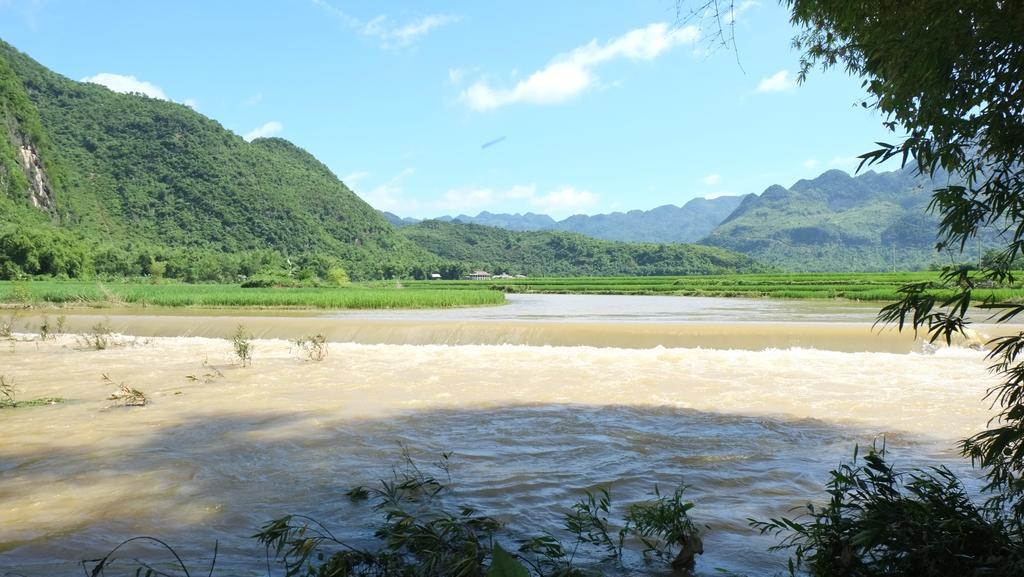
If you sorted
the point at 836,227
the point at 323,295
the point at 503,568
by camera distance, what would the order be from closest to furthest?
the point at 503,568
the point at 323,295
the point at 836,227

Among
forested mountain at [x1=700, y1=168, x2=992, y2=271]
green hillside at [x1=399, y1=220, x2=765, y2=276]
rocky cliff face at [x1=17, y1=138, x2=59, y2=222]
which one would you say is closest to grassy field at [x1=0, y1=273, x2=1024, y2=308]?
rocky cliff face at [x1=17, y1=138, x2=59, y2=222]

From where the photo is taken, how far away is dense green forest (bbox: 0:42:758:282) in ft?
172

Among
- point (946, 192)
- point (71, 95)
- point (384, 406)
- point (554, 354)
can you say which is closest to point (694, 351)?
point (554, 354)

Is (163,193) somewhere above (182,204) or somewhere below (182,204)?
above

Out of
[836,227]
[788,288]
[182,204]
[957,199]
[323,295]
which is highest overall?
[836,227]

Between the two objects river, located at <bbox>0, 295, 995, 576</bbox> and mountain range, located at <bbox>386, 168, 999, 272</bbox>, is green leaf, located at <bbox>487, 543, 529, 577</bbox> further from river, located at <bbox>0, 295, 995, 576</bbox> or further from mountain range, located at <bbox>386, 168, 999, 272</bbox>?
mountain range, located at <bbox>386, 168, 999, 272</bbox>

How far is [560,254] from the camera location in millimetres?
98000

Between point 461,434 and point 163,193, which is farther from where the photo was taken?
point 163,193

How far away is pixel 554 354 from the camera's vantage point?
10.3 m

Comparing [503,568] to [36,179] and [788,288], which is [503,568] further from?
[36,179]

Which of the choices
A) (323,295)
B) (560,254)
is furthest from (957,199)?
(560,254)

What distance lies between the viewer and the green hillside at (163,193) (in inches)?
2194

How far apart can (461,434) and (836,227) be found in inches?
5578

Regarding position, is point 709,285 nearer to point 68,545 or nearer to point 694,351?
point 694,351
